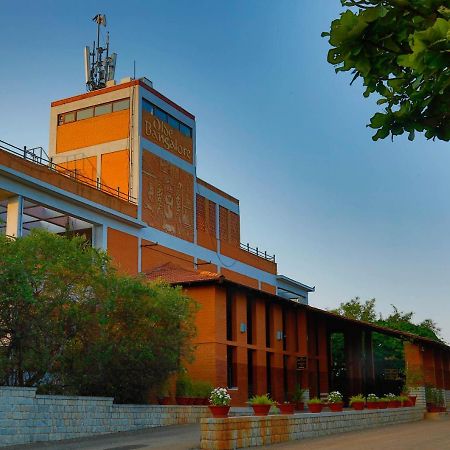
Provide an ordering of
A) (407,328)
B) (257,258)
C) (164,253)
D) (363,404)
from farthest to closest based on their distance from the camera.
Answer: (407,328) < (257,258) < (164,253) < (363,404)

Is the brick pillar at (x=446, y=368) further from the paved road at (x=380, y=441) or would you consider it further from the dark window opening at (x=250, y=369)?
the paved road at (x=380, y=441)

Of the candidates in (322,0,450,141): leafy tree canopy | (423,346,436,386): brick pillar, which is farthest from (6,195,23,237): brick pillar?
(322,0,450,141): leafy tree canopy

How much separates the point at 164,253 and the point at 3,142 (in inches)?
460

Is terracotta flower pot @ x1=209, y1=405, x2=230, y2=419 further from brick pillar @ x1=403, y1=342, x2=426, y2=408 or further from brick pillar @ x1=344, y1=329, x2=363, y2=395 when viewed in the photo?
brick pillar @ x1=344, y1=329, x2=363, y2=395

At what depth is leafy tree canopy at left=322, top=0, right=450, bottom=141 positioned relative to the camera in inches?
202

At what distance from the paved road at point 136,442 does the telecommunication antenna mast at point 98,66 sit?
26.6 metres

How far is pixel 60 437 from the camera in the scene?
1642 centimetres

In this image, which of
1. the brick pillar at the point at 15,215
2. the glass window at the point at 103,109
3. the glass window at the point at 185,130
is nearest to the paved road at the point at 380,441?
the brick pillar at the point at 15,215

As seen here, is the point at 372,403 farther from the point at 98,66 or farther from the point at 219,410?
the point at 98,66

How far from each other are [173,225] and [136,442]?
22.6 meters

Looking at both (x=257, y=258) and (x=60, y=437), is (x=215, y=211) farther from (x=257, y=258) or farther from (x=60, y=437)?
(x=60, y=437)

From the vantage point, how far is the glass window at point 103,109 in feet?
123

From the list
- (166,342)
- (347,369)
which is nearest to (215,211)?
(347,369)

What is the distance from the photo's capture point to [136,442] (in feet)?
53.4
